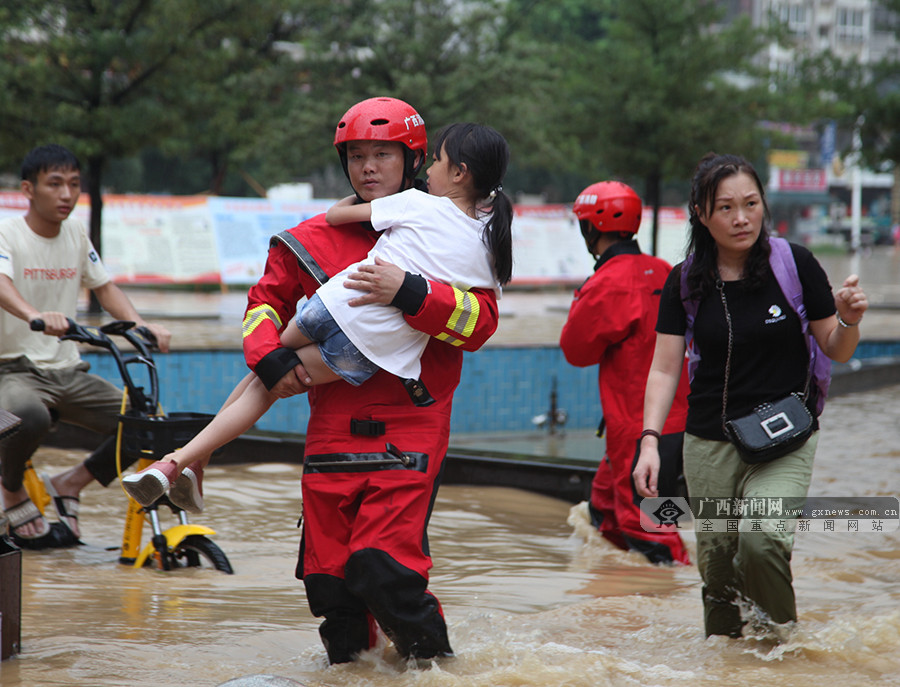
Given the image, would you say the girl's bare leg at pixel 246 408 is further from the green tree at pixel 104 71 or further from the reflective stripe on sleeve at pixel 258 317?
the green tree at pixel 104 71

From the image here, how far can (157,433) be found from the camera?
14.3 ft

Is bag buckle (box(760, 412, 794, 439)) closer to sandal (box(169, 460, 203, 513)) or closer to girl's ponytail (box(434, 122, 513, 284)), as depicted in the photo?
girl's ponytail (box(434, 122, 513, 284))

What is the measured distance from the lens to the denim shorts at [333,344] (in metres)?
3.21

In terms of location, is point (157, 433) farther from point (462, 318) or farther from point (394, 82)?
point (394, 82)

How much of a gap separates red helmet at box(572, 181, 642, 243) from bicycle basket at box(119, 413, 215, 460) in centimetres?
223

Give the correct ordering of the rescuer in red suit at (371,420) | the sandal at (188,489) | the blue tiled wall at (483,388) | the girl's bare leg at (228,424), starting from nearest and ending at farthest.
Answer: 1. the rescuer in red suit at (371,420)
2. the girl's bare leg at (228,424)
3. the sandal at (188,489)
4. the blue tiled wall at (483,388)

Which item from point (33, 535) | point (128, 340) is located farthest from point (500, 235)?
point (33, 535)

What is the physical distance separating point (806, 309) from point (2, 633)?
112 inches

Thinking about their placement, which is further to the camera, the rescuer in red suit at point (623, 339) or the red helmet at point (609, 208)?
the red helmet at point (609, 208)

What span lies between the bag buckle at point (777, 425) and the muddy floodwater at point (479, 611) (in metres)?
0.80

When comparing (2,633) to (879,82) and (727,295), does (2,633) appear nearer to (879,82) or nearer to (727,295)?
(727,295)

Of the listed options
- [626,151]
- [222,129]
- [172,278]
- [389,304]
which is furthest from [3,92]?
[389,304]

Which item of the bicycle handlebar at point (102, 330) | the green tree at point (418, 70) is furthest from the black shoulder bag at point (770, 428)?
the green tree at point (418, 70)

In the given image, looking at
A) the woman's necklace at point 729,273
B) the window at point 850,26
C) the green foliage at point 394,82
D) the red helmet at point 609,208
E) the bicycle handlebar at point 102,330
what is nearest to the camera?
the woman's necklace at point 729,273
